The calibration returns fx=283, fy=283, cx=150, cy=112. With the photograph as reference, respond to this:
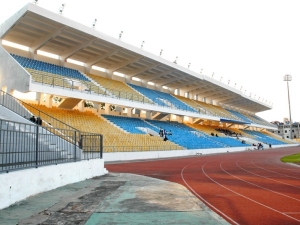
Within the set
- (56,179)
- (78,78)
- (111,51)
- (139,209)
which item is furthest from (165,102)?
(139,209)

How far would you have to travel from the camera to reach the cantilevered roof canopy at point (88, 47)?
24.1 meters

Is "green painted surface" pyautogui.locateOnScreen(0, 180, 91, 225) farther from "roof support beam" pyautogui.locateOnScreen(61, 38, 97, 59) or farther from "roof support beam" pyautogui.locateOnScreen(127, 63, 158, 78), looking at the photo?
"roof support beam" pyautogui.locateOnScreen(127, 63, 158, 78)

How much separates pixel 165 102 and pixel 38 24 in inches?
838

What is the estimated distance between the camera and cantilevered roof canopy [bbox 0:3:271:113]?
2411 cm

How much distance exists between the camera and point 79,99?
2769cm

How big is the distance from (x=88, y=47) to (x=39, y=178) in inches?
926

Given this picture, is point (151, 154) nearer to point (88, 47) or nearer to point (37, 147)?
point (88, 47)

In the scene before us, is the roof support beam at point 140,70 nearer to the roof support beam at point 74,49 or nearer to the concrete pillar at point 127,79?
the concrete pillar at point 127,79

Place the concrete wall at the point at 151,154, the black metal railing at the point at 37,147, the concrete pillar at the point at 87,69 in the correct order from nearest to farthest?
the black metal railing at the point at 37,147 < the concrete wall at the point at 151,154 < the concrete pillar at the point at 87,69

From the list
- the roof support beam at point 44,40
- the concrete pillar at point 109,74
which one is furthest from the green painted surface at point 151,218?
the concrete pillar at point 109,74

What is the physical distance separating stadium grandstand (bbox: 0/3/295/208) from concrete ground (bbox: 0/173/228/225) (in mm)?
781

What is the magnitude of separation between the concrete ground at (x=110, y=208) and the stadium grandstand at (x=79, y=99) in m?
0.78

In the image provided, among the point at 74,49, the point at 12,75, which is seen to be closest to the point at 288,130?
the point at 74,49

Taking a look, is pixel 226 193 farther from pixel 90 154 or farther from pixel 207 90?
pixel 207 90
